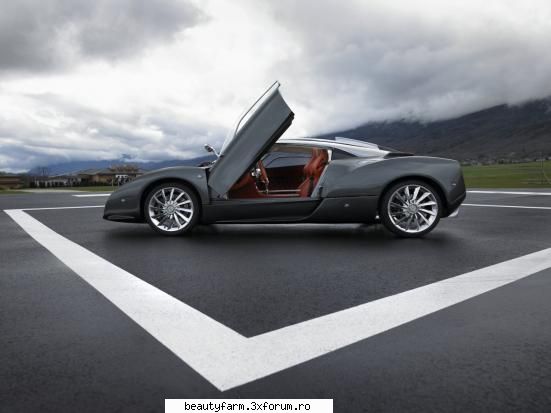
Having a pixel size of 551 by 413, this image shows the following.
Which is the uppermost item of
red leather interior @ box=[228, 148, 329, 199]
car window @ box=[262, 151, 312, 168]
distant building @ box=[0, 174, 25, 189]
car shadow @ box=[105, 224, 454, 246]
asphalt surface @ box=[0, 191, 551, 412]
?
distant building @ box=[0, 174, 25, 189]

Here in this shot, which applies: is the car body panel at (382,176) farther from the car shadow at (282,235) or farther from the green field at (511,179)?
the green field at (511,179)

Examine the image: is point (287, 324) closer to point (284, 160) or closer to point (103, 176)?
point (284, 160)

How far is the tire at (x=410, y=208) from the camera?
5941 millimetres

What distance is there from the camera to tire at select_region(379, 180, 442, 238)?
19.5 feet

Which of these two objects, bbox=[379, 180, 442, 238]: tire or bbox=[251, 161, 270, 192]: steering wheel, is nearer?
bbox=[379, 180, 442, 238]: tire

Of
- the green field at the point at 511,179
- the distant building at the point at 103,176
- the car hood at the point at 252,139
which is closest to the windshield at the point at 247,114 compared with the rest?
the car hood at the point at 252,139

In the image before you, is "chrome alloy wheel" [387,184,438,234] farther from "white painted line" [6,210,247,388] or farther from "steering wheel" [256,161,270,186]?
"white painted line" [6,210,247,388]

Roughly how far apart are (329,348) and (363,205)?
12.4 feet

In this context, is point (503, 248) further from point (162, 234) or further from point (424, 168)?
point (162, 234)

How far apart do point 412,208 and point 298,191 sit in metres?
1.42

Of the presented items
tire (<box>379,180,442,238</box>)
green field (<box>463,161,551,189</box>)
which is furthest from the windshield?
green field (<box>463,161,551,189</box>)

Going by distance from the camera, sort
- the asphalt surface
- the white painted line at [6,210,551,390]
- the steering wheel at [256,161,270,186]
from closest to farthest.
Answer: the asphalt surface
the white painted line at [6,210,551,390]
the steering wheel at [256,161,270,186]

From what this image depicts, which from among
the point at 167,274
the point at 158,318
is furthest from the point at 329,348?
the point at 167,274

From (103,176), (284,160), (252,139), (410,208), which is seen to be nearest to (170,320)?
(252,139)
